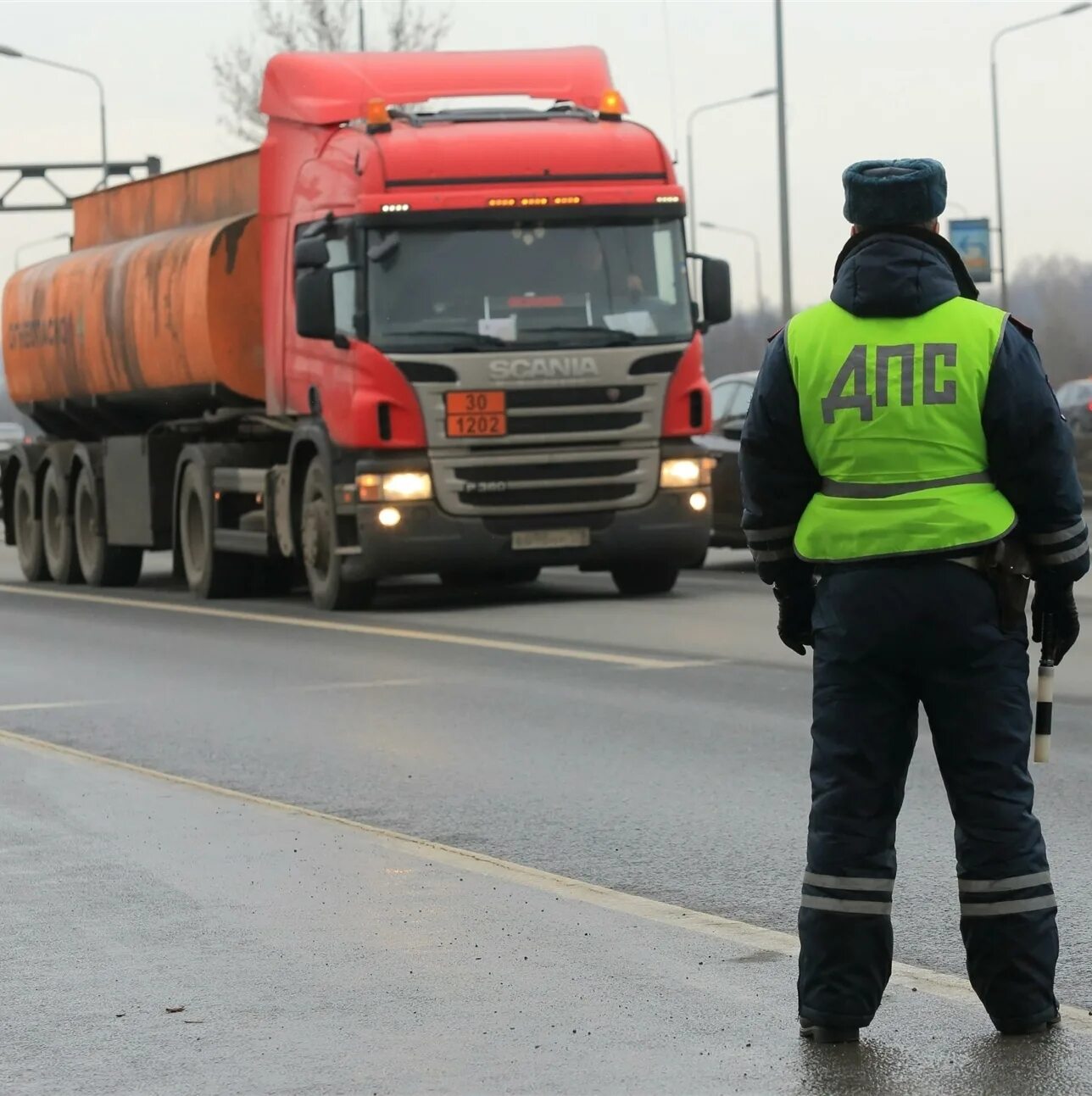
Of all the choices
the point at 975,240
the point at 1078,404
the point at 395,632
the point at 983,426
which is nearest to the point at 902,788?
the point at 983,426

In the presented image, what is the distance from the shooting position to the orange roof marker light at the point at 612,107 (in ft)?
65.1

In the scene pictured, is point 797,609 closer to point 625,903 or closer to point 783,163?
point 625,903

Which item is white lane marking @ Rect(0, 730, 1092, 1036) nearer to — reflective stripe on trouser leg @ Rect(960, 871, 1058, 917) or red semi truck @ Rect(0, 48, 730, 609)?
reflective stripe on trouser leg @ Rect(960, 871, 1058, 917)

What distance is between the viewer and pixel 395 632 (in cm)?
1738

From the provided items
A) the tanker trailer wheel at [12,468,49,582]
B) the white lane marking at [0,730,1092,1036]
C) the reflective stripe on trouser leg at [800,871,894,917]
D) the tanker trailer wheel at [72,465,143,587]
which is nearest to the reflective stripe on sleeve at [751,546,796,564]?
the reflective stripe on trouser leg at [800,871,894,917]

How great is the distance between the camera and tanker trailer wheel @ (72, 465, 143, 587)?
24703mm

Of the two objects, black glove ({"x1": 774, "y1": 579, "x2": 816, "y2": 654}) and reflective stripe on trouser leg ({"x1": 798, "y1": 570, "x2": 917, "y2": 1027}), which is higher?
black glove ({"x1": 774, "y1": 579, "x2": 816, "y2": 654})

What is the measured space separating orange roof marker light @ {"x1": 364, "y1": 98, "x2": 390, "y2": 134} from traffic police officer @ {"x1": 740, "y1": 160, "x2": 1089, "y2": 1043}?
541 inches

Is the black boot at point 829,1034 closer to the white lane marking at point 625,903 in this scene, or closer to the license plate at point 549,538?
the white lane marking at point 625,903

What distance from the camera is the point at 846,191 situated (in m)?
5.74

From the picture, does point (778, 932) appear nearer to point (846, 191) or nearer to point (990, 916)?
point (990, 916)

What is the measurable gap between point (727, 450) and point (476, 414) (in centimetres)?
384

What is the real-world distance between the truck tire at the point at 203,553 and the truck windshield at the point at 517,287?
139 inches

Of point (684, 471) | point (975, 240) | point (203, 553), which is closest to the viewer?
point (684, 471)
